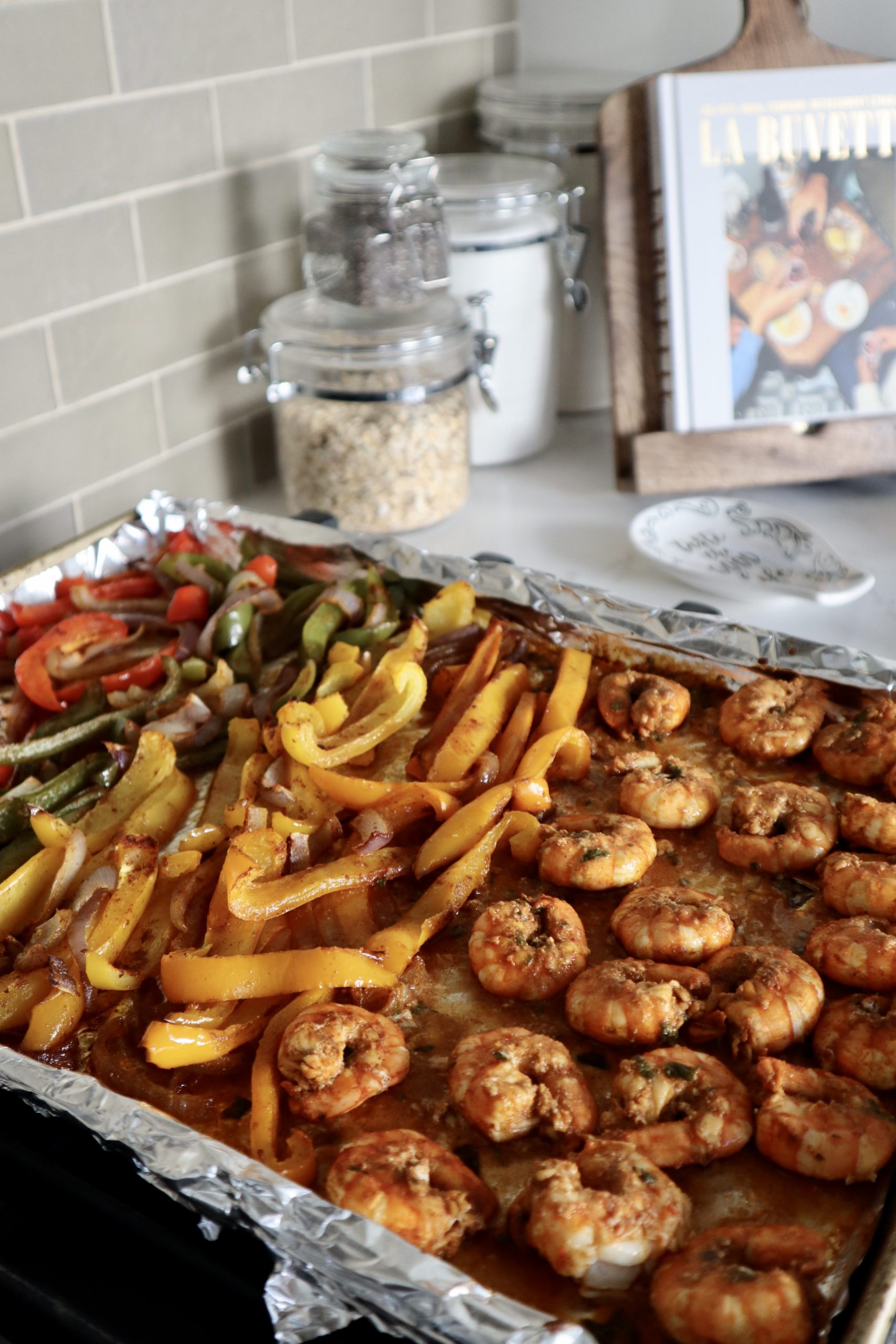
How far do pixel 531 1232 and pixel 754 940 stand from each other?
0.54 meters

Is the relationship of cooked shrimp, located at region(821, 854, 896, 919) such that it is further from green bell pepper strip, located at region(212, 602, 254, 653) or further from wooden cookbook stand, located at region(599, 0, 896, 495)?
wooden cookbook stand, located at region(599, 0, 896, 495)

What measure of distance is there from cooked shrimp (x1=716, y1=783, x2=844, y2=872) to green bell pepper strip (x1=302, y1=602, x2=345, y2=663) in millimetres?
765

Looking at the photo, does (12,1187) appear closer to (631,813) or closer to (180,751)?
(180,751)

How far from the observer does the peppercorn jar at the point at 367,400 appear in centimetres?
246

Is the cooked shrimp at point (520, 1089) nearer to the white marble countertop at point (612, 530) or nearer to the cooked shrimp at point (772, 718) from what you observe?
the cooked shrimp at point (772, 718)

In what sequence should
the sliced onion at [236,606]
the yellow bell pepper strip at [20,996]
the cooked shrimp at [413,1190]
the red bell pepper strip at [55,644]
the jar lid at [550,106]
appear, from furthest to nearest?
the jar lid at [550,106] → the sliced onion at [236,606] → the red bell pepper strip at [55,644] → the yellow bell pepper strip at [20,996] → the cooked shrimp at [413,1190]

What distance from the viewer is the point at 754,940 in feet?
4.90

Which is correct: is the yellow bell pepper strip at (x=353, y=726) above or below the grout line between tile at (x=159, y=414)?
below

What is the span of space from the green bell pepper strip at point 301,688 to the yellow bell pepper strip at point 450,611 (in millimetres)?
245

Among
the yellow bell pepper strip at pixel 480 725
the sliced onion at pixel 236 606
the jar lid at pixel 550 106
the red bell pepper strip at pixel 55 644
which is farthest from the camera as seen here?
the jar lid at pixel 550 106

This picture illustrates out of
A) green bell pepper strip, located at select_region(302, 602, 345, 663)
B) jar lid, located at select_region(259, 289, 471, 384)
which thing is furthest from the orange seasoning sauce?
jar lid, located at select_region(259, 289, 471, 384)

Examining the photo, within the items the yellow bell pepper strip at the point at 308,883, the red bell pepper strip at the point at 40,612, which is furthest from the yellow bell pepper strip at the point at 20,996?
the red bell pepper strip at the point at 40,612

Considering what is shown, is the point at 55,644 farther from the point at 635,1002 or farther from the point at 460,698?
the point at 635,1002

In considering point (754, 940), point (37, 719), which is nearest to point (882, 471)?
point (754, 940)
